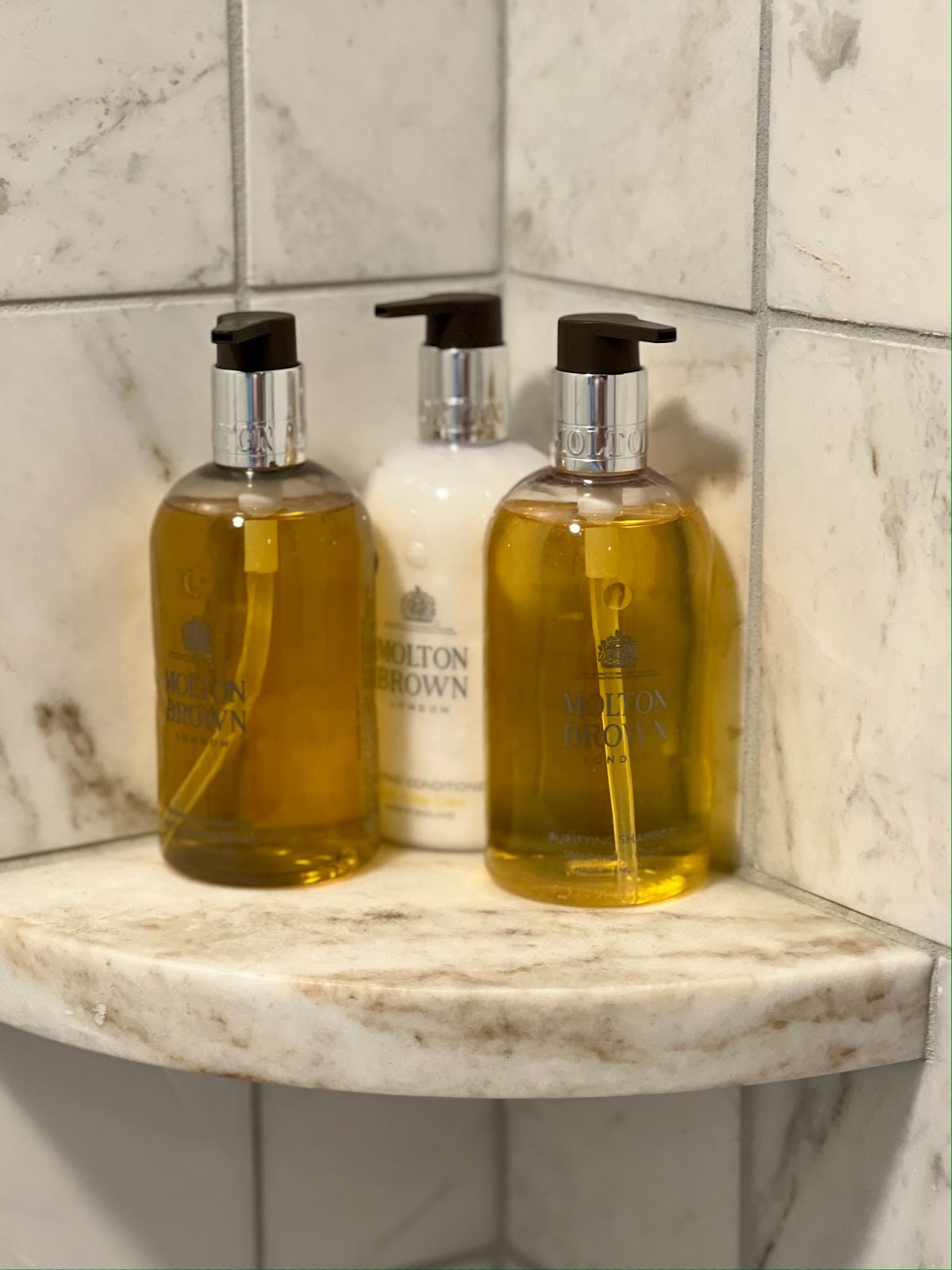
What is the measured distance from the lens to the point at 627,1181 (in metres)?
0.73

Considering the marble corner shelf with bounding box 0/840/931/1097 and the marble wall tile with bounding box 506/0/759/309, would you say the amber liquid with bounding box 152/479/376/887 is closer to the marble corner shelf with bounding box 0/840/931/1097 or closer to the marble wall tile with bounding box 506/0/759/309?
the marble corner shelf with bounding box 0/840/931/1097

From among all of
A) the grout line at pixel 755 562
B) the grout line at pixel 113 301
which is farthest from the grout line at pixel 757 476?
the grout line at pixel 113 301

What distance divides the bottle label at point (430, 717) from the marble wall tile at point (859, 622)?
11cm

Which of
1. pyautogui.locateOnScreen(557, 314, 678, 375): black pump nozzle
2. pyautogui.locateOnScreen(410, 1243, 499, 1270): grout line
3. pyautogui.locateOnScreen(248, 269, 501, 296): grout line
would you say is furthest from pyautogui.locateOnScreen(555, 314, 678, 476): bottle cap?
pyautogui.locateOnScreen(410, 1243, 499, 1270): grout line

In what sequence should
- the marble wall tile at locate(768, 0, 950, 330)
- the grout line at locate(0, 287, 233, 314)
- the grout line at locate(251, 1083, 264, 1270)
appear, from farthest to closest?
the grout line at locate(251, 1083, 264, 1270) → the grout line at locate(0, 287, 233, 314) → the marble wall tile at locate(768, 0, 950, 330)

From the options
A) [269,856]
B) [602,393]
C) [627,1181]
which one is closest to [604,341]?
[602,393]

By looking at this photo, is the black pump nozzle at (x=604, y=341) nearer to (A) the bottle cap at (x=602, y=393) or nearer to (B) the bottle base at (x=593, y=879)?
(A) the bottle cap at (x=602, y=393)

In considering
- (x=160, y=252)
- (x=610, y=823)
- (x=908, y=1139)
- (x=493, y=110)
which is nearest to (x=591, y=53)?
(x=493, y=110)

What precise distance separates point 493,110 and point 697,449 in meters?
0.17

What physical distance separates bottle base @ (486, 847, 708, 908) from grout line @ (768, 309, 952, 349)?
0.19 metres

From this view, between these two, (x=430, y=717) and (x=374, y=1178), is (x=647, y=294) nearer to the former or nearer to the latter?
(x=430, y=717)

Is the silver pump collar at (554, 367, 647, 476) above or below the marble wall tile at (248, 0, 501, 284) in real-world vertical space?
below

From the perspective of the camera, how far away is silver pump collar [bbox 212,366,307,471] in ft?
1.99

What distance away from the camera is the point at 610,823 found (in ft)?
2.00
